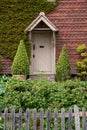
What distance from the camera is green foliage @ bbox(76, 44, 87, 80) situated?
18922 millimetres

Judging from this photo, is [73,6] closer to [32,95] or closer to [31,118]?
[32,95]

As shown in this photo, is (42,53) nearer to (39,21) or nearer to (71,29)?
(39,21)

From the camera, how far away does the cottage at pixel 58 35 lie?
775 inches

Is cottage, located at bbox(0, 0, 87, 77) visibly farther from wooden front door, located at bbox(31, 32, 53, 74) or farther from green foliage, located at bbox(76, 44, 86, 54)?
green foliage, located at bbox(76, 44, 86, 54)

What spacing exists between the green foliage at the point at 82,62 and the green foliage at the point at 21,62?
2.46 metres

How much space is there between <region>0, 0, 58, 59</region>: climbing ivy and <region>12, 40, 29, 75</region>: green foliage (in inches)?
35.8

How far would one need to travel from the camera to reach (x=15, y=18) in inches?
774

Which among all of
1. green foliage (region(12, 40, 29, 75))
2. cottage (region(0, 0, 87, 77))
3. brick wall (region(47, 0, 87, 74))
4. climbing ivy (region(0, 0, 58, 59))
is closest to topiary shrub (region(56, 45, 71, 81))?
cottage (region(0, 0, 87, 77))

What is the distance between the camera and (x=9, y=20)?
775 inches

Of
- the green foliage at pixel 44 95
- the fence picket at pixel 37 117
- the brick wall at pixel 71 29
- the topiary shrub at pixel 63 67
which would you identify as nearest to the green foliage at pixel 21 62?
the topiary shrub at pixel 63 67

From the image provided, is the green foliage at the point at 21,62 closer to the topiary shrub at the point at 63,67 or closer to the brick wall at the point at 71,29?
the topiary shrub at the point at 63,67

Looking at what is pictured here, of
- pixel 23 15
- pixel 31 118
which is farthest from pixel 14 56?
pixel 31 118

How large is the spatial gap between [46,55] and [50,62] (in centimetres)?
38

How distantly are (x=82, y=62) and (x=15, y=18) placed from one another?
3.75 m
